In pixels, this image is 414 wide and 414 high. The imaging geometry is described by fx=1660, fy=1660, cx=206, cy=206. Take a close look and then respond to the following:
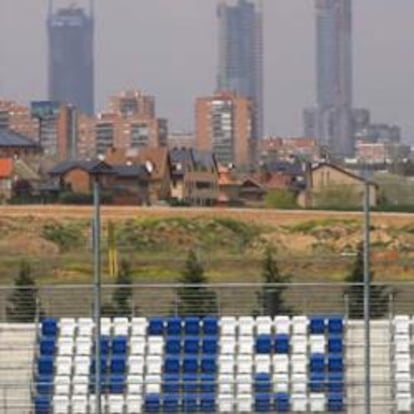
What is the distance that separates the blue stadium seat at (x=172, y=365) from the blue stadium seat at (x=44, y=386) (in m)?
1.35

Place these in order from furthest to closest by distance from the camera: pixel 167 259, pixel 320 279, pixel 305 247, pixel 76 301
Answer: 1. pixel 305 247
2. pixel 167 259
3. pixel 320 279
4. pixel 76 301

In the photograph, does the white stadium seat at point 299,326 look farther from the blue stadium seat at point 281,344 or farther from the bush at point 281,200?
the bush at point 281,200

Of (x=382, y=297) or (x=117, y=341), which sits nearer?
(x=117, y=341)

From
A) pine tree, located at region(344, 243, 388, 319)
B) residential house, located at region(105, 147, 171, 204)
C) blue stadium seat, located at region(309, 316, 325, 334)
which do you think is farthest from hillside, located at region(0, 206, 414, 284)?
blue stadium seat, located at region(309, 316, 325, 334)

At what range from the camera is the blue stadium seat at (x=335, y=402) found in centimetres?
1827

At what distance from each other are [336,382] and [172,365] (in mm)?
2118

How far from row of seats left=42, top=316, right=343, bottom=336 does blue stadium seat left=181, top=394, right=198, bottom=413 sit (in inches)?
59.1

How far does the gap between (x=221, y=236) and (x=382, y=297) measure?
120 ft

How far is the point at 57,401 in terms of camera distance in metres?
18.0

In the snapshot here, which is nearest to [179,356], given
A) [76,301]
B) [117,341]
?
[117,341]

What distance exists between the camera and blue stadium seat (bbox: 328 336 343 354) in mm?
19578

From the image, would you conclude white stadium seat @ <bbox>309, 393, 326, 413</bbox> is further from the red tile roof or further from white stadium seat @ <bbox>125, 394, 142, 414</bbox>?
the red tile roof

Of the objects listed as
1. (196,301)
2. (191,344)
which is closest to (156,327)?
(191,344)

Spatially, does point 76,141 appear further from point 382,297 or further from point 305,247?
point 382,297
